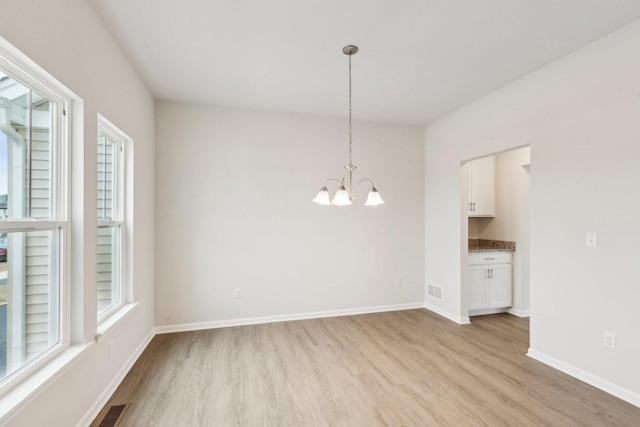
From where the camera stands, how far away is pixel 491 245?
4848 mm

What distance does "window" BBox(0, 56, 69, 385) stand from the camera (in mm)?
1469

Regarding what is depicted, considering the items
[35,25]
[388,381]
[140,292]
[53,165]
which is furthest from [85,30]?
[388,381]

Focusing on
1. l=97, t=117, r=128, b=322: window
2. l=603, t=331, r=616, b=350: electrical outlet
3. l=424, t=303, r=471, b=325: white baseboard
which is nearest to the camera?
l=603, t=331, r=616, b=350: electrical outlet

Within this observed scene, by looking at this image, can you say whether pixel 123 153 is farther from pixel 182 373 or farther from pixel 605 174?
pixel 605 174

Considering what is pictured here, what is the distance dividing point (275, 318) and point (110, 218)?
91.6 inches

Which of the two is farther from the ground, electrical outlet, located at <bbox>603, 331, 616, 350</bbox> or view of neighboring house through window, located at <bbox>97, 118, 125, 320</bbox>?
view of neighboring house through window, located at <bbox>97, 118, 125, 320</bbox>

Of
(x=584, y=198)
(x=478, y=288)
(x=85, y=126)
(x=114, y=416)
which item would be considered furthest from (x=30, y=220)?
(x=478, y=288)

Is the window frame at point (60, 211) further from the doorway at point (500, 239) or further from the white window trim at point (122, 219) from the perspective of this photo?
the doorway at point (500, 239)

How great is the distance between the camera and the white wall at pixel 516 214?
4324 millimetres

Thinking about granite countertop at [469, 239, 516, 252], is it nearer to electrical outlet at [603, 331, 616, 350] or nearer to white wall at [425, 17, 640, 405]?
white wall at [425, 17, 640, 405]

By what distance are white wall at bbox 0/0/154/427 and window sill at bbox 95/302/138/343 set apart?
0.21ft

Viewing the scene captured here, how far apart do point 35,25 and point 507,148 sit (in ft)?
12.9

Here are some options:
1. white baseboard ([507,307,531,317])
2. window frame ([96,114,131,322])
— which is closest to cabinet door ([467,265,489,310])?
white baseboard ([507,307,531,317])

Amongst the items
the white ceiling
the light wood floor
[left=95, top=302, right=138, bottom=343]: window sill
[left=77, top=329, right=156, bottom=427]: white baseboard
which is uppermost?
the white ceiling
